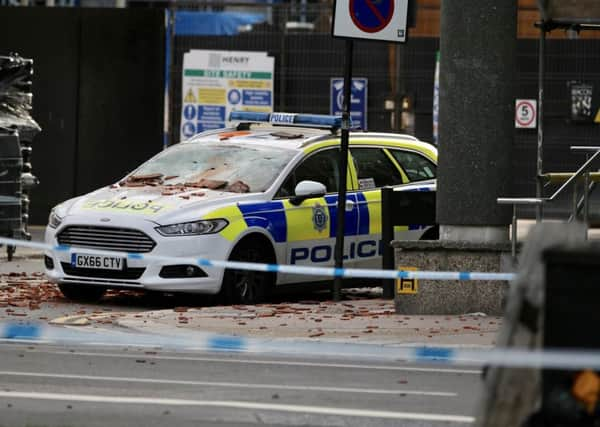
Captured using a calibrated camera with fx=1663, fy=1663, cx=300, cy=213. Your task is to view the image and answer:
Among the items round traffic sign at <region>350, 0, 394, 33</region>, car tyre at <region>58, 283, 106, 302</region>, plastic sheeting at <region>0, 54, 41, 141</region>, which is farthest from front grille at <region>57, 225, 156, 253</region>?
plastic sheeting at <region>0, 54, 41, 141</region>

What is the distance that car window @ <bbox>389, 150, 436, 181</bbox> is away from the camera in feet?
54.4

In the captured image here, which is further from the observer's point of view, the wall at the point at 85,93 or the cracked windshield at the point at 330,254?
the wall at the point at 85,93

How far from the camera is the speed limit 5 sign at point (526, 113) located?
84.6 ft

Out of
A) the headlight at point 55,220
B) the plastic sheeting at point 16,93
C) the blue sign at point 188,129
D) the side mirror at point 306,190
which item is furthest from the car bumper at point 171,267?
the blue sign at point 188,129

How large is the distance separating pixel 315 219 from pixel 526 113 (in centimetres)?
1134

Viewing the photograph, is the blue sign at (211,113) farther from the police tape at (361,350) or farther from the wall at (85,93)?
the police tape at (361,350)

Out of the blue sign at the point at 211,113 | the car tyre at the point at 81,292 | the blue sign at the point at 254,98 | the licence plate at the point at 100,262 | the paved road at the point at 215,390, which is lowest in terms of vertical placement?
the car tyre at the point at 81,292

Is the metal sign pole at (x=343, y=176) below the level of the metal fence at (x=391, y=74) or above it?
below

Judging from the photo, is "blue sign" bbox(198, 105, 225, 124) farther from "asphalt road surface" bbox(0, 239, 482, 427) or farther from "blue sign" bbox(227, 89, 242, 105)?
"asphalt road surface" bbox(0, 239, 482, 427)

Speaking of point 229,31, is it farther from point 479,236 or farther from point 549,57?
point 479,236

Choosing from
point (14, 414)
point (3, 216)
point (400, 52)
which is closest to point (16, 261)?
point (3, 216)

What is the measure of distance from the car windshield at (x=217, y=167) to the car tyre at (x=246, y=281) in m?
0.67

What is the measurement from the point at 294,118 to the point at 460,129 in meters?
3.31

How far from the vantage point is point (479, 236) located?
13.5 meters
